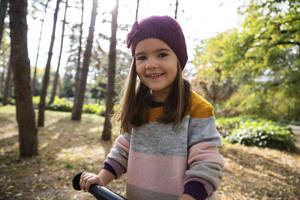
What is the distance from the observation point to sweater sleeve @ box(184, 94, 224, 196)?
1.05 m

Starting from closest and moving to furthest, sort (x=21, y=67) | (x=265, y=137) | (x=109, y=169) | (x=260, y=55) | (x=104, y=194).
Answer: (x=104, y=194) → (x=109, y=169) → (x=21, y=67) → (x=260, y=55) → (x=265, y=137)

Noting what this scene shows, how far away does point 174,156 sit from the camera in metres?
1.24

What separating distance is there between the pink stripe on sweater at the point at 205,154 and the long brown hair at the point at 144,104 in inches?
8.0

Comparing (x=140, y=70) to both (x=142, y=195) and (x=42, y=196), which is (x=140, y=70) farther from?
(x=42, y=196)

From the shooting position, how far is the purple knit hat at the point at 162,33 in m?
1.40

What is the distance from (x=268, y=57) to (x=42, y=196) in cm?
833

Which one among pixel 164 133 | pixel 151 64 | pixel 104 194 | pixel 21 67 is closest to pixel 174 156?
pixel 164 133

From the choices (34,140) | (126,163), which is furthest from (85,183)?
(34,140)

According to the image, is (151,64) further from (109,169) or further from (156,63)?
(109,169)

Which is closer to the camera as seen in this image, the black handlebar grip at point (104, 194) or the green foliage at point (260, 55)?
the black handlebar grip at point (104, 194)

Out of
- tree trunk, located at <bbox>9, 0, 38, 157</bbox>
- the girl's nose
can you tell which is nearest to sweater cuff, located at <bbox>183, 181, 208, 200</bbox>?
the girl's nose

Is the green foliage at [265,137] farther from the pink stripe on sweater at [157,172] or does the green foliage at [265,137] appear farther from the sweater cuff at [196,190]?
the sweater cuff at [196,190]

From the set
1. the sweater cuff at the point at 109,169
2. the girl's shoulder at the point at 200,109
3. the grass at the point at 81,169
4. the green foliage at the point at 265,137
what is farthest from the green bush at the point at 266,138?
the sweater cuff at the point at 109,169

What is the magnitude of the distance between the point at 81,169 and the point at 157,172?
4021 millimetres
